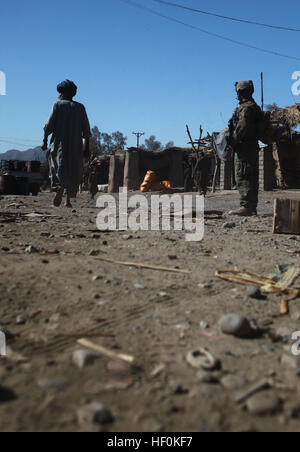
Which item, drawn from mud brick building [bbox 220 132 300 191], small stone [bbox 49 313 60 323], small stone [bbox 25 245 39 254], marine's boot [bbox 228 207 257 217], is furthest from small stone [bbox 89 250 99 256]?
mud brick building [bbox 220 132 300 191]

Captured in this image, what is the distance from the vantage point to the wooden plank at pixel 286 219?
4.22 meters

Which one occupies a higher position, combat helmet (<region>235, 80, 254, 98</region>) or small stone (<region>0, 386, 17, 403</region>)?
combat helmet (<region>235, 80, 254, 98</region>)

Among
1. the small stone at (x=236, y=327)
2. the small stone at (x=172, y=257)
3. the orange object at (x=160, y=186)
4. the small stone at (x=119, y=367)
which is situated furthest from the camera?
the orange object at (x=160, y=186)

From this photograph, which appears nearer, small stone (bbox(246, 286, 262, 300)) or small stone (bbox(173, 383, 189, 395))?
small stone (bbox(173, 383, 189, 395))

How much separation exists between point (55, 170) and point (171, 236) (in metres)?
3.00

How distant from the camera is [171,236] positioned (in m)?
4.03

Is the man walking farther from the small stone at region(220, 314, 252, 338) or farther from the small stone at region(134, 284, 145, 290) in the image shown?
the small stone at region(220, 314, 252, 338)

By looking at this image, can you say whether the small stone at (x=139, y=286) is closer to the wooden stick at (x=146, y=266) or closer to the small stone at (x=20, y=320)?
the wooden stick at (x=146, y=266)

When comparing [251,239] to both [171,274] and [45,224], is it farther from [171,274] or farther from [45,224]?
[45,224]

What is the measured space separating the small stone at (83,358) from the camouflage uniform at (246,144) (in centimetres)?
439

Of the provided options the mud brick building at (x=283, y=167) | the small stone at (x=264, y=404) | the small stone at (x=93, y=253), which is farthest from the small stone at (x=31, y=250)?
the mud brick building at (x=283, y=167)

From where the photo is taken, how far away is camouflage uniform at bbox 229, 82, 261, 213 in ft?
17.4

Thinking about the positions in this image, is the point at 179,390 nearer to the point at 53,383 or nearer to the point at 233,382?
the point at 233,382
